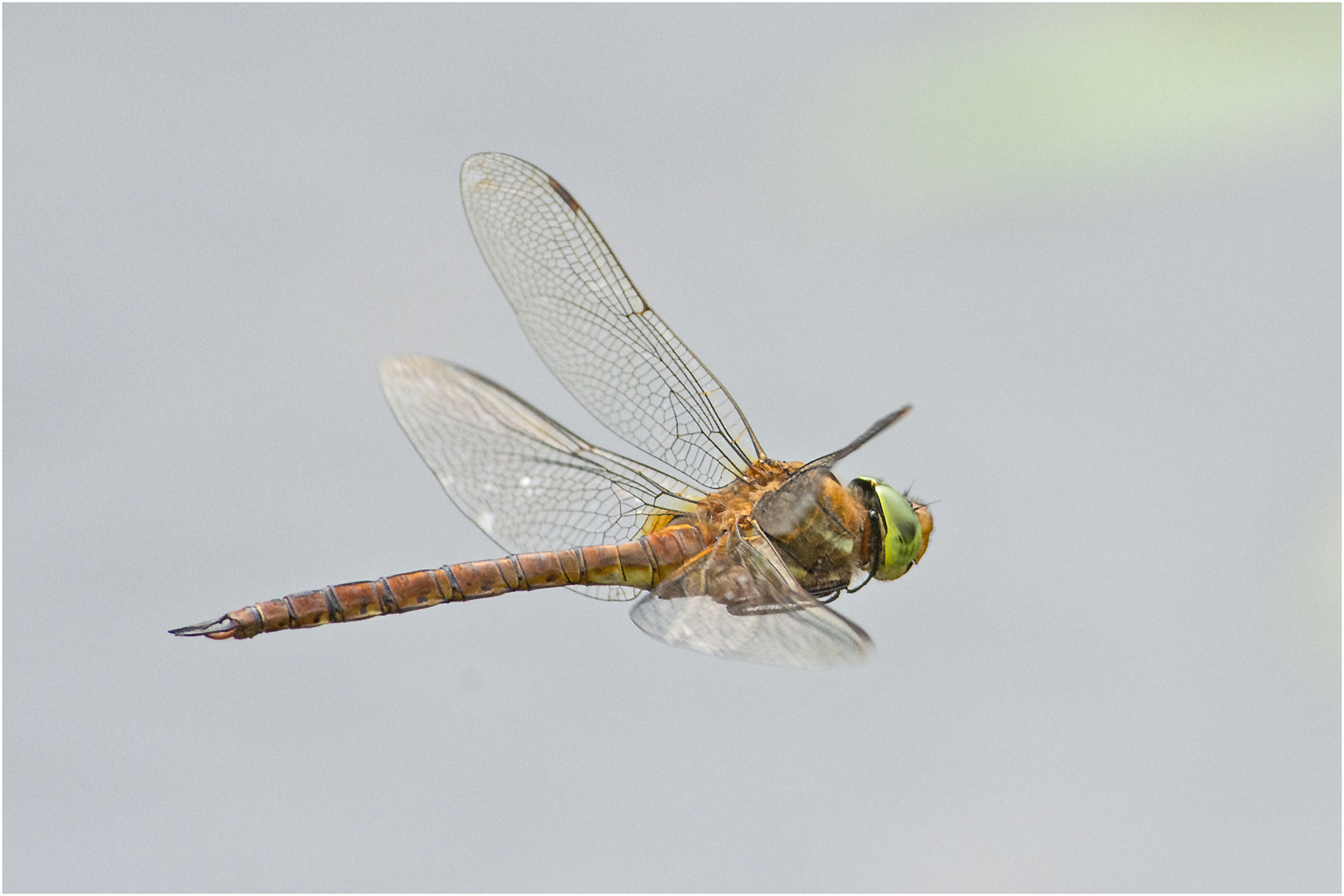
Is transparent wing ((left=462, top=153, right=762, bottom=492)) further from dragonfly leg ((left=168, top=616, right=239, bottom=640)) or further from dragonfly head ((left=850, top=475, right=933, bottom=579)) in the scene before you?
dragonfly leg ((left=168, top=616, right=239, bottom=640))

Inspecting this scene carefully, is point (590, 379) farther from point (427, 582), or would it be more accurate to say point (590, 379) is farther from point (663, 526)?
point (427, 582)

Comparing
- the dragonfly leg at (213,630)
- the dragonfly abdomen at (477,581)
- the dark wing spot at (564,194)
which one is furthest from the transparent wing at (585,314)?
the dragonfly leg at (213,630)

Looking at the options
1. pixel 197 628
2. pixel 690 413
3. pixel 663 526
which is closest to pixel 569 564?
pixel 663 526

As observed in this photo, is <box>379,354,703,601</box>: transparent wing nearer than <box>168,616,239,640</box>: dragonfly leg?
No

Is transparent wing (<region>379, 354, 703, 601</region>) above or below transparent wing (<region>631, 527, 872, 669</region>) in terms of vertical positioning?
above

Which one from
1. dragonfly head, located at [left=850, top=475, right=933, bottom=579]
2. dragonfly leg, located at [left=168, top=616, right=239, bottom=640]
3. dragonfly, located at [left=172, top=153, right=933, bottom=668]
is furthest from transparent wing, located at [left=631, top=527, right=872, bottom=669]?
dragonfly leg, located at [left=168, top=616, right=239, bottom=640]

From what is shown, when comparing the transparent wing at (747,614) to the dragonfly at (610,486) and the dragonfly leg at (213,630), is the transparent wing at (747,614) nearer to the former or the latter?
the dragonfly at (610,486)
